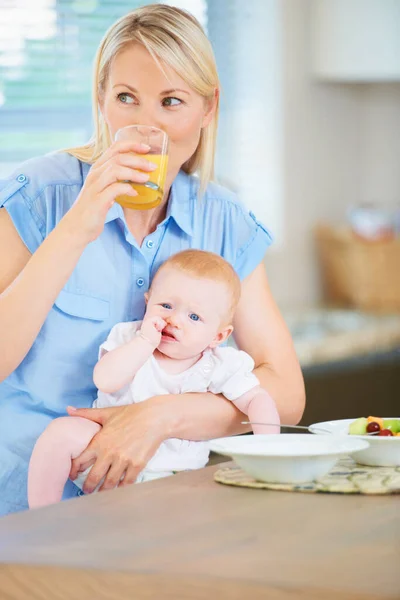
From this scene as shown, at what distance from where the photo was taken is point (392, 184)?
5.16 meters

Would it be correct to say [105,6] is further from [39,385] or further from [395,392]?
[39,385]

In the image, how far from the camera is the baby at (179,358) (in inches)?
71.9

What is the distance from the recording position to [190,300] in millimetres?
1911

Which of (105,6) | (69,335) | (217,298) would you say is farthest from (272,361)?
(105,6)

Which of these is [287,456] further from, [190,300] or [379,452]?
[190,300]

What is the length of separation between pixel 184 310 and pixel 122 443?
272mm

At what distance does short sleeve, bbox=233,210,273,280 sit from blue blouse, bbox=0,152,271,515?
0.17 m

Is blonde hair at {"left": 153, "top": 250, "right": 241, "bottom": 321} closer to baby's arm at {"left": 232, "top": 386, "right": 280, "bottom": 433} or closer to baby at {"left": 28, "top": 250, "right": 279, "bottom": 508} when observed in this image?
baby at {"left": 28, "top": 250, "right": 279, "bottom": 508}

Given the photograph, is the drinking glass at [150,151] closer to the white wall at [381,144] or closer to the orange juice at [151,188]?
the orange juice at [151,188]

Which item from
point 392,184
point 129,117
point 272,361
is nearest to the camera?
point 129,117

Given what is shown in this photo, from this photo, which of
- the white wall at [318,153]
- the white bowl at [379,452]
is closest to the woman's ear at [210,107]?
the white bowl at [379,452]

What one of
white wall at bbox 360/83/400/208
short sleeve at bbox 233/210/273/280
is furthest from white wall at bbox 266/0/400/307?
short sleeve at bbox 233/210/273/280

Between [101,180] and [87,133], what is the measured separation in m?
2.27

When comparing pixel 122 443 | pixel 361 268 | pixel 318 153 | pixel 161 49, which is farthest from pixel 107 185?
pixel 318 153
